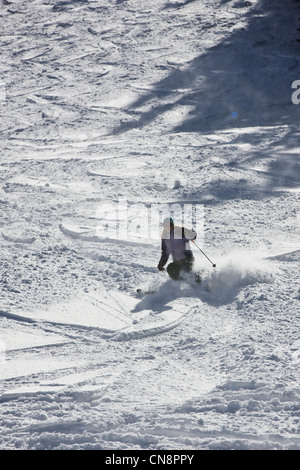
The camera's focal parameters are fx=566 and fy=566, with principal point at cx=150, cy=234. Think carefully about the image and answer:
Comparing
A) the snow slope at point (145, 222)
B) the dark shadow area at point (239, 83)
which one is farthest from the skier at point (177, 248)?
the dark shadow area at point (239, 83)

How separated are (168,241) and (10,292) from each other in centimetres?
262

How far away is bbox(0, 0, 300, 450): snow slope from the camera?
590cm

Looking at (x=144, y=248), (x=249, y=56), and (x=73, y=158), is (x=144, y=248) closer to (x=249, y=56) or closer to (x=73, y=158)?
(x=73, y=158)

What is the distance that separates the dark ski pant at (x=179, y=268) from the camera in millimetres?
8734

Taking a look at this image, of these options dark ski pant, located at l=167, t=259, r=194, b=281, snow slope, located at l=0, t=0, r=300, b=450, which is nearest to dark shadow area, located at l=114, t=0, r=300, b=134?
snow slope, located at l=0, t=0, r=300, b=450

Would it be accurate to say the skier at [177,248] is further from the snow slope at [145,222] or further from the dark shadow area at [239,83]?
the dark shadow area at [239,83]

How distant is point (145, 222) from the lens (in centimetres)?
1177

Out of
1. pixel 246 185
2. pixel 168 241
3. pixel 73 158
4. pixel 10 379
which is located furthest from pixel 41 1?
pixel 10 379

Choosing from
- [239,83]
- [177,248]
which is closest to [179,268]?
[177,248]

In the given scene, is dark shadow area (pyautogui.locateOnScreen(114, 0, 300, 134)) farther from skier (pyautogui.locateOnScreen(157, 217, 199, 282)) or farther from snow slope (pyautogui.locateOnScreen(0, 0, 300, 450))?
skier (pyautogui.locateOnScreen(157, 217, 199, 282))

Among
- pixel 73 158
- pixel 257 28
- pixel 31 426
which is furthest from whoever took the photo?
pixel 257 28

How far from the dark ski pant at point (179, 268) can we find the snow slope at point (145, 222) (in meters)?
0.23

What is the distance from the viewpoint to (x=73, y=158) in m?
15.3

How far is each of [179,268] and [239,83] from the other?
1242 centimetres
